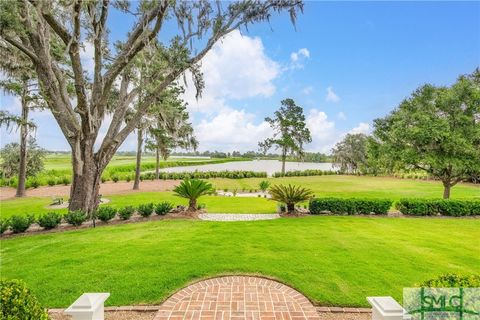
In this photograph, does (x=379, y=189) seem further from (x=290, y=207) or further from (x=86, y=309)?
(x=86, y=309)

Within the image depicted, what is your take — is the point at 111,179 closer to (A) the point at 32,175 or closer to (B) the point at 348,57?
(A) the point at 32,175

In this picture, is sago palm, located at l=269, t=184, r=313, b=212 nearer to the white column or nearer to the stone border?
the stone border

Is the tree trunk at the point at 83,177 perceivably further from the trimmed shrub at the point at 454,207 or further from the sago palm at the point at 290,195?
the trimmed shrub at the point at 454,207

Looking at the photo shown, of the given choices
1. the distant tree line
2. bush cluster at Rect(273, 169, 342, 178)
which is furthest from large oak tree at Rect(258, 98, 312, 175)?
the distant tree line

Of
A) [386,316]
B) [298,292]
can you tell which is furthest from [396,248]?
[386,316]

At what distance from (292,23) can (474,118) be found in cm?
1022

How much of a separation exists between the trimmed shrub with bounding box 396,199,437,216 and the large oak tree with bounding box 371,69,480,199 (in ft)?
6.86

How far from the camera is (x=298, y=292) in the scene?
180 inches

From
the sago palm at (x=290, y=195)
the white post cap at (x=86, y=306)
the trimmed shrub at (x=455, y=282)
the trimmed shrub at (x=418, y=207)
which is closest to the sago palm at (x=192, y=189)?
the sago palm at (x=290, y=195)

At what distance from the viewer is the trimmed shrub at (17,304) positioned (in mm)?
2229

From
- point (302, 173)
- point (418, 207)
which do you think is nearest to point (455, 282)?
point (418, 207)

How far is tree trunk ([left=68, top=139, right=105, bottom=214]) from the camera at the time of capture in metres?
9.85

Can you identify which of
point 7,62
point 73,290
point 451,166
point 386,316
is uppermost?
point 7,62

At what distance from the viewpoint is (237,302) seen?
166 inches
